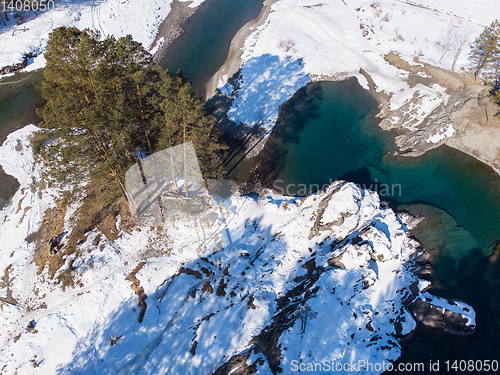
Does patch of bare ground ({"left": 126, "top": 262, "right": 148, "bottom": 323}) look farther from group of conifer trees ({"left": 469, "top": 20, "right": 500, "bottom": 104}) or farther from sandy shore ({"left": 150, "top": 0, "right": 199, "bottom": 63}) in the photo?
group of conifer trees ({"left": 469, "top": 20, "right": 500, "bottom": 104})

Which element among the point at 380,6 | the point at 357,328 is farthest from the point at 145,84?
the point at 380,6

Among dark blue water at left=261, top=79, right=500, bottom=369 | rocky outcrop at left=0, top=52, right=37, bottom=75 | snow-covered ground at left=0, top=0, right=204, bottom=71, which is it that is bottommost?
dark blue water at left=261, top=79, right=500, bottom=369

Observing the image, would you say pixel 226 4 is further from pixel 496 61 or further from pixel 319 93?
pixel 496 61

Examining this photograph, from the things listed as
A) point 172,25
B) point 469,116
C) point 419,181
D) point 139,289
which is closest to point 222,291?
point 139,289

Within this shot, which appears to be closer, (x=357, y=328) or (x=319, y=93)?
(x=357, y=328)

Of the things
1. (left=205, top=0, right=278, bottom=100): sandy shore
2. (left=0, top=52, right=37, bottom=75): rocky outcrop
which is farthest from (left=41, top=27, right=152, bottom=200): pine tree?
(left=0, top=52, right=37, bottom=75): rocky outcrop

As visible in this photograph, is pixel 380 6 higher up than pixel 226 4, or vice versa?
pixel 226 4

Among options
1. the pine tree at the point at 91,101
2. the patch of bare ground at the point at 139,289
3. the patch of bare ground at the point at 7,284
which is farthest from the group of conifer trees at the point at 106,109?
the patch of bare ground at the point at 7,284

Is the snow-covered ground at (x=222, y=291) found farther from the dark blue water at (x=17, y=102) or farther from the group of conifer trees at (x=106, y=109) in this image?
the dark blue water at (x=17, y=102)
